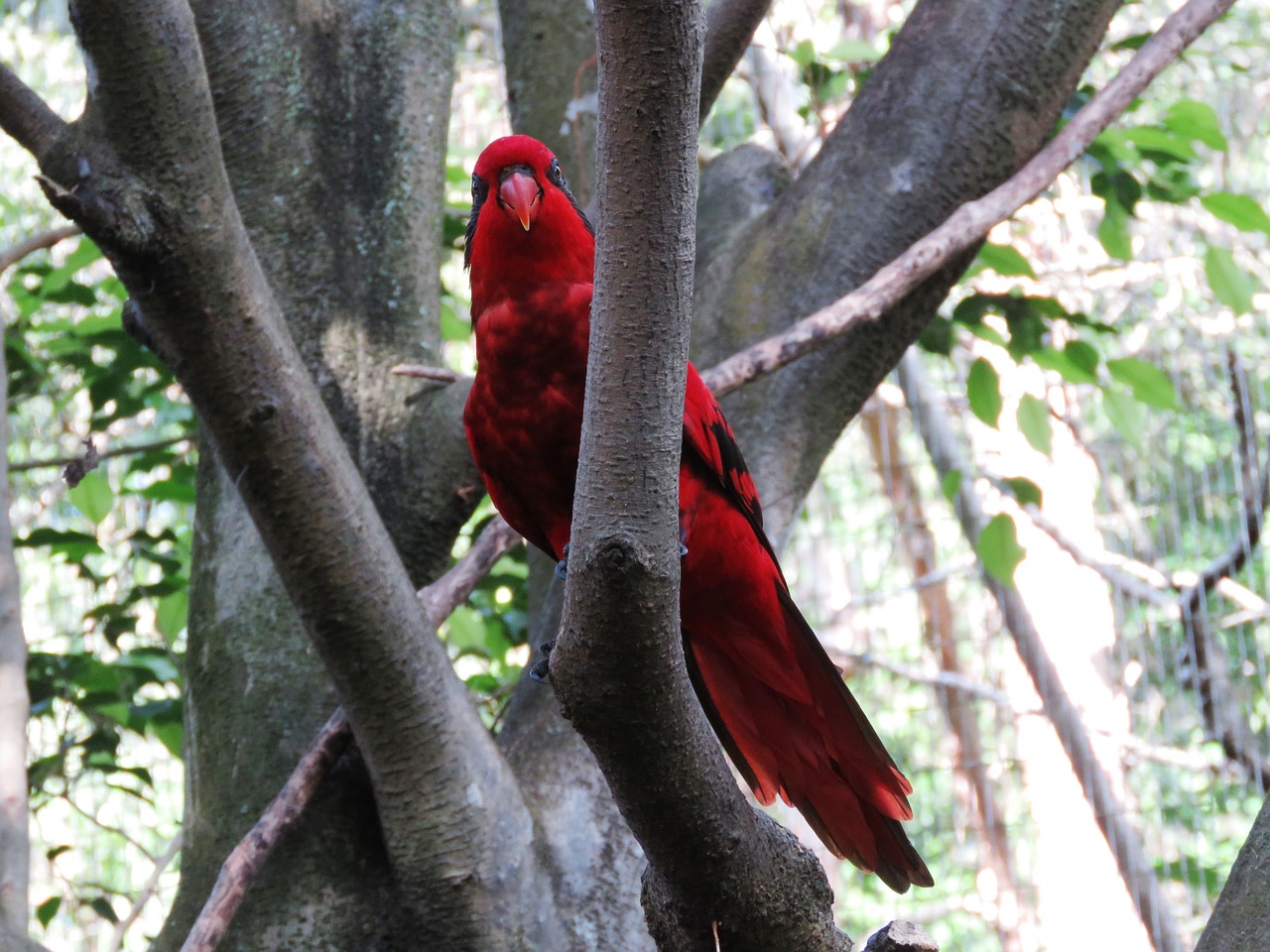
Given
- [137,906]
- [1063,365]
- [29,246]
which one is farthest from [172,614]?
[1063,365]

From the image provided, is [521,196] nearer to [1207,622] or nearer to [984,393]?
[984,393]

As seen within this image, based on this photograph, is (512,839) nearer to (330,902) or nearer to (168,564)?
(330,902)

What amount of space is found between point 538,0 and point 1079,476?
4437 millimetres

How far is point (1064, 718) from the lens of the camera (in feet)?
16.3

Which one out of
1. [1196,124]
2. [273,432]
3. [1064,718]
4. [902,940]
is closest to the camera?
[902,940]

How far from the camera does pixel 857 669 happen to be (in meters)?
7.16

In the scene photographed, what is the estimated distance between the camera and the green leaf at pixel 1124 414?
10.5ft

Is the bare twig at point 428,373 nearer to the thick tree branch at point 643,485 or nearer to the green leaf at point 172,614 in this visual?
the green leaf at point 172,614

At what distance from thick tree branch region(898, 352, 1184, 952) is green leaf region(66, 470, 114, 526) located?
2.85 m

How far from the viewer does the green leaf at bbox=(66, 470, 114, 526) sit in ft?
10.4

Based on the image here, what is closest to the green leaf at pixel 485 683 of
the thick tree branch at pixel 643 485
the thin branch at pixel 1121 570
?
the thick tree branch at pixel 643 485

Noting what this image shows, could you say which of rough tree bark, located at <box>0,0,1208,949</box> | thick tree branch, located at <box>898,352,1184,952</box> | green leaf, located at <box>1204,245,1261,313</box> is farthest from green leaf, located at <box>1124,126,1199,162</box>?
thick tree branch, located at <box>898,352,1184,952</box>

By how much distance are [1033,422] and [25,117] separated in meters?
2.29

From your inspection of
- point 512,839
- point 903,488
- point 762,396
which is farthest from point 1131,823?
point 512,839
